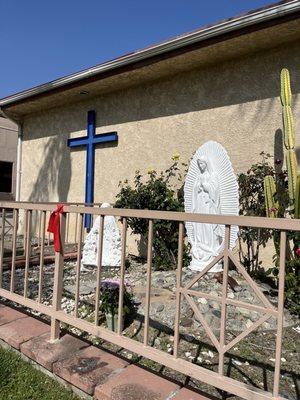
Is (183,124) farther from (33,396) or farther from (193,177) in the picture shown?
(33,396)

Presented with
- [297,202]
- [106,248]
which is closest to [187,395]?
[297,202]

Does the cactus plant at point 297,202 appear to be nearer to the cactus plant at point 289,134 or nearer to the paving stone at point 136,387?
the cactus plant at point 289,134

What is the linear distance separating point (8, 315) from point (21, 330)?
412mm

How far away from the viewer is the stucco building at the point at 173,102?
5.13 metres

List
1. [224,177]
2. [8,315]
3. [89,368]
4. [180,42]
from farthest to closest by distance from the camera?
1. [180,42]
2. [224,177]
3. [8,315]
4. [89,368]

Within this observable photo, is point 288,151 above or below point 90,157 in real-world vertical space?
below

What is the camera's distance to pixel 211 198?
517 cm

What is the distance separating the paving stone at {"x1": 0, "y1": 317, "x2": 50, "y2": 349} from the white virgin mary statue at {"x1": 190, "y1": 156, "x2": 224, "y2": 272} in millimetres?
2677

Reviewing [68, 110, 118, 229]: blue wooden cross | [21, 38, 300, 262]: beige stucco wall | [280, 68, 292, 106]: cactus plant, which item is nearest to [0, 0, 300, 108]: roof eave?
[280, 68, 292, 106]: cactus plant

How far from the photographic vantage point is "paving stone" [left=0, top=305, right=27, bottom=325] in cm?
315

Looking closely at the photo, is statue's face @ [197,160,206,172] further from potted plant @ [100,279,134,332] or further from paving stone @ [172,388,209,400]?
paving stone @ [172,388,209,400]

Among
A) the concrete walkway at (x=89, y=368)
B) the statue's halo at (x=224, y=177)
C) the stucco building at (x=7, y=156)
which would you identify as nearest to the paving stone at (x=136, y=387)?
the concrete walkway at (x=89, y=368)

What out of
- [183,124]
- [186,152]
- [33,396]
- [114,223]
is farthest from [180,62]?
[33,396]

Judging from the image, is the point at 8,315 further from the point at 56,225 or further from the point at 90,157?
the point at 90,157
